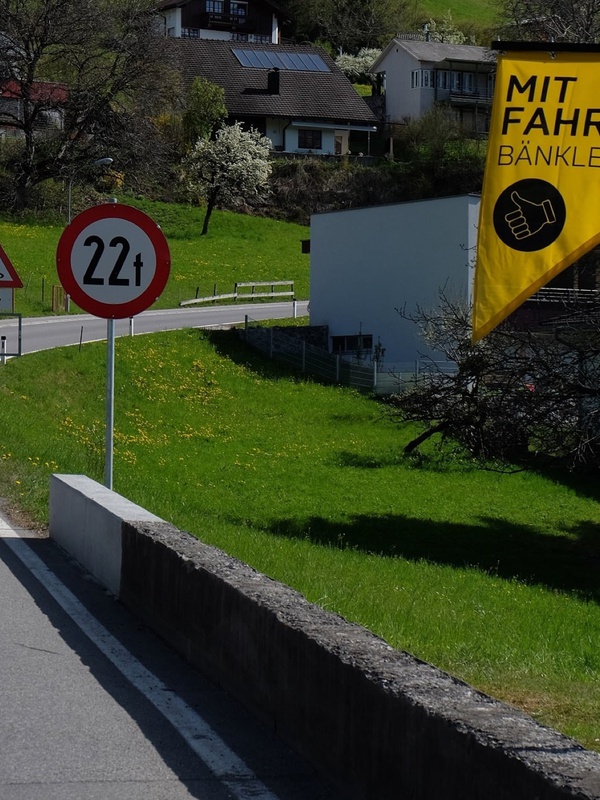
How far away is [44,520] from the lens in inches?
471

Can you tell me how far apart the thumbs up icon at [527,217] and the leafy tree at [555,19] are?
77.4 ft

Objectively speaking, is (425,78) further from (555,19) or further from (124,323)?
(555,19)

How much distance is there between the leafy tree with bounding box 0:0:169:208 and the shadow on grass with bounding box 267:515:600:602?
42.8 m

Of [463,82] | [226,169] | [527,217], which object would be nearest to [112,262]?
[527,217]

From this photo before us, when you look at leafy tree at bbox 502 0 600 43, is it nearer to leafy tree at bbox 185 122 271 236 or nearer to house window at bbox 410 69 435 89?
leafy tree at bbox 185 122 271 236

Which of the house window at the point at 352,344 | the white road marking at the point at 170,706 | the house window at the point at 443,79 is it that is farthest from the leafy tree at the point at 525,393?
the house window at the point at 443,79

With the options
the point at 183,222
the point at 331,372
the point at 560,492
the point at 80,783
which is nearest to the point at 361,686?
the point at 80,783

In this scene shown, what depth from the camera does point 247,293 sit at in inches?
2232

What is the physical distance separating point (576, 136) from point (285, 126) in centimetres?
8239

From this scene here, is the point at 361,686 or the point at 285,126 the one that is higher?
the point at 285,126

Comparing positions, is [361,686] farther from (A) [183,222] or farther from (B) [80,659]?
(A) [183,222]

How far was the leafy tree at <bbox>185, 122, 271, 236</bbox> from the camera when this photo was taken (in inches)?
2776

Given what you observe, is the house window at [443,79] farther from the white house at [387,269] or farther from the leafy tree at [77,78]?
the white house at [387,269]

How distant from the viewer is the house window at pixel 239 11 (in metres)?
111
